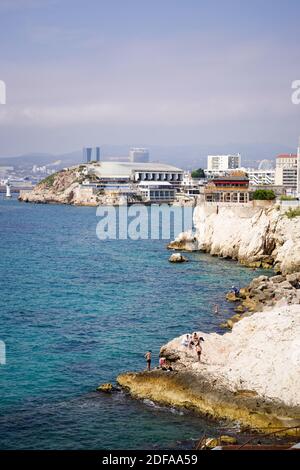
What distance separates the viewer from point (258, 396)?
1698cm

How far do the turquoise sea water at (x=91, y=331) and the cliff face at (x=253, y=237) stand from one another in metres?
1.50

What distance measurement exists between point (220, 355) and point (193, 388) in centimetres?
237

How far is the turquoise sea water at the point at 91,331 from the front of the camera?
1620 centimetres

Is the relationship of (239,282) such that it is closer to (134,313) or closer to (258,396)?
(134,313)

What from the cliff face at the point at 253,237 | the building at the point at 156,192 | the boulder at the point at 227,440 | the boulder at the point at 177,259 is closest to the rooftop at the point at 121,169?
the building at the point at 156,192

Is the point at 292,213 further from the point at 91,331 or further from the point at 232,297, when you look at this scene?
the point at 91,331

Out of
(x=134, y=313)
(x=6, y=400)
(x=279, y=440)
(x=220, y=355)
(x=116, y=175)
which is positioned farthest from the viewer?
(x=116, y=175)

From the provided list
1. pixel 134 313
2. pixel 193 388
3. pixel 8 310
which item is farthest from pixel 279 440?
pixel 8 310

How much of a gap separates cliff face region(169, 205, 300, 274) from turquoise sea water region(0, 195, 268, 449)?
150cm

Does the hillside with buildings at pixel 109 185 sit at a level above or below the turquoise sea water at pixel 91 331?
above

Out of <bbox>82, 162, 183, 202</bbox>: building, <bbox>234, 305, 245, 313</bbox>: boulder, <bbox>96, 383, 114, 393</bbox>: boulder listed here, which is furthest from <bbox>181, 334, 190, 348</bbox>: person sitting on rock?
<bbox>82, 162, 183, 202</bbox>: building

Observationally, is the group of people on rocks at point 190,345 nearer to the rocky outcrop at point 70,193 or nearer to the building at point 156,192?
the rocky outcrop at point 70,193

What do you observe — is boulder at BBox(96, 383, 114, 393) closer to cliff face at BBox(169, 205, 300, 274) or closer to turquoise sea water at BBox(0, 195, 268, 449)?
turquoise sea water at BBox(0, 195, 268, 449)

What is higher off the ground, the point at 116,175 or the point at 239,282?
the point at 116,175
